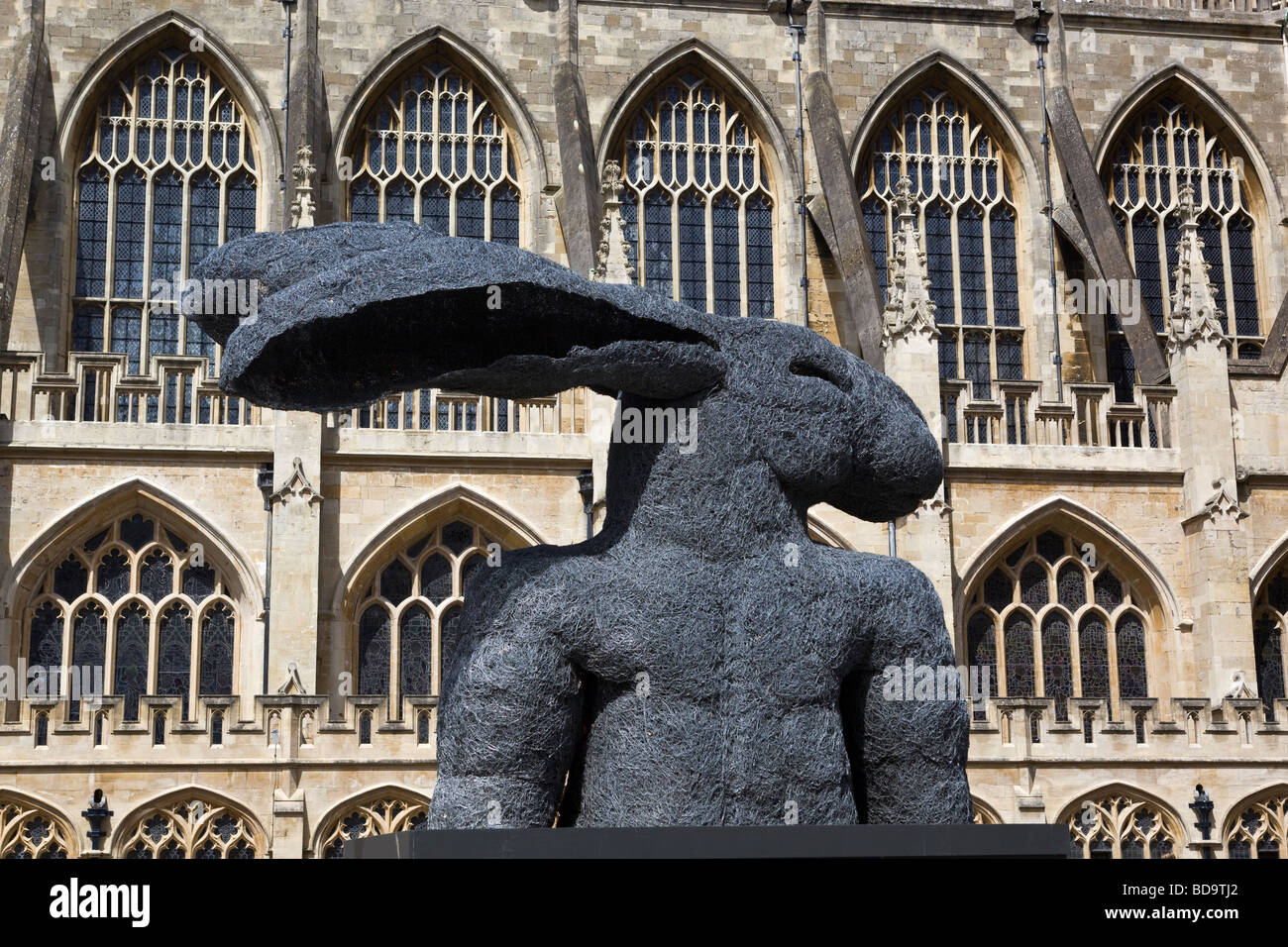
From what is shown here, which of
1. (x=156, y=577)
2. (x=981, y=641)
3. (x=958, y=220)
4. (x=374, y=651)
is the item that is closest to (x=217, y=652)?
(x=156, y=577)

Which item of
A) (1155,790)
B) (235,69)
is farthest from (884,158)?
(1155,790)

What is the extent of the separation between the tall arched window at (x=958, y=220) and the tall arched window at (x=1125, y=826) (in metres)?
7.75

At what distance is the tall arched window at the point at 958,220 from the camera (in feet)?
75.7

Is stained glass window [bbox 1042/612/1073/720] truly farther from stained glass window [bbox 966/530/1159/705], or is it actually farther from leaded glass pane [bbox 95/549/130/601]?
leaded glass pane [bbox 95/549/130/601]

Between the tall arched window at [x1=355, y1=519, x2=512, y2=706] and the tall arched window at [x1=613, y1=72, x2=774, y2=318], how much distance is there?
16.7ft

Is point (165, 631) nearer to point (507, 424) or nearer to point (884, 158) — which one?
point (507, 424)

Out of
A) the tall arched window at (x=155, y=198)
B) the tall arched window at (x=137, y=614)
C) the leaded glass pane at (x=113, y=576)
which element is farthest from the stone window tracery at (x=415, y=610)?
the tall arched window at (x=155, y=198)

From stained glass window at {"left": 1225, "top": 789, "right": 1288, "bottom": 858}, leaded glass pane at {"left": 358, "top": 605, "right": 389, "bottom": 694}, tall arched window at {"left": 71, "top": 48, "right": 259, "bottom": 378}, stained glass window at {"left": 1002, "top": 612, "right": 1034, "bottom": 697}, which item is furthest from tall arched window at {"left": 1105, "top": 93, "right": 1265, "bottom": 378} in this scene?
tall arched window at {"left": 71, "top": 48, "right": 259, "bottom": 378}

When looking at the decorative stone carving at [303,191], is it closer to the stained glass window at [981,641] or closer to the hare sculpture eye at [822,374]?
the stained glass window at [981,641]

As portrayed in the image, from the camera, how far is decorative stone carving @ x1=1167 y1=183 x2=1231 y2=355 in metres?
20.0

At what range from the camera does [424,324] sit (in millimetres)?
4820
